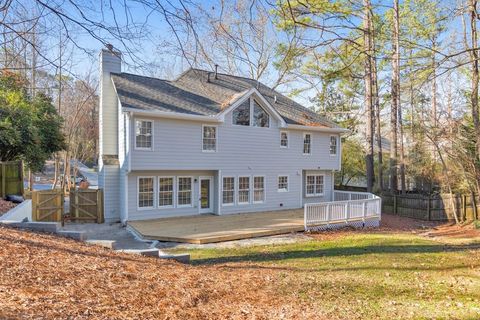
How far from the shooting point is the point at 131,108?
42.4 ft

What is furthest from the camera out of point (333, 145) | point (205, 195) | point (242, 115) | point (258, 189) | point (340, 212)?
point (333, 145)

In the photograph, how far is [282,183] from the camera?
17531mm

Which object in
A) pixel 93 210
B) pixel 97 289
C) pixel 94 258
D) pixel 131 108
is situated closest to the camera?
pixel 97 289

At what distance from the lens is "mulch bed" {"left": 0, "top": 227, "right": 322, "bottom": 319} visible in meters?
3.46

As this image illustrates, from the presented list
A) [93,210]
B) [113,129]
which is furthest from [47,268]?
[113,129]

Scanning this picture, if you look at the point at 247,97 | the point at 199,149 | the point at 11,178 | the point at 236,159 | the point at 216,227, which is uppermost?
the point at 247,97

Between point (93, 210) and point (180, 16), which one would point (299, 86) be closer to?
point (93, 210)

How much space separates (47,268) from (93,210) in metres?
10.1

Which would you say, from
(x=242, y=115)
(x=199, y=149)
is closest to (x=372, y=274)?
(x=199, y=149)

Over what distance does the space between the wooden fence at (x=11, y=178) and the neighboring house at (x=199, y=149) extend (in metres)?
3.12

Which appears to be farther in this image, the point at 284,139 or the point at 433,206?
the point at 433,206

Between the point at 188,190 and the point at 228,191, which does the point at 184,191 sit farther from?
the point at 228,191

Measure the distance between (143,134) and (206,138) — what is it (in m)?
2.86

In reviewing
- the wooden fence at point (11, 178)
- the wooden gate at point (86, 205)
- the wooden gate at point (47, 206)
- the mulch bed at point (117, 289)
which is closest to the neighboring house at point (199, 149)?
the wooden gate at point (86, 205)
